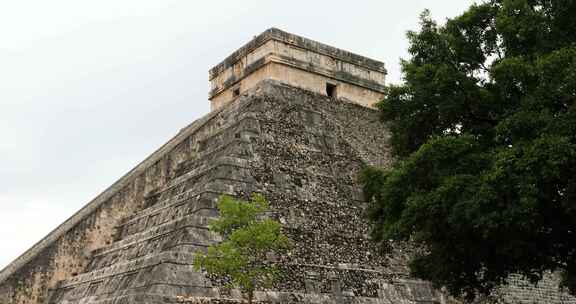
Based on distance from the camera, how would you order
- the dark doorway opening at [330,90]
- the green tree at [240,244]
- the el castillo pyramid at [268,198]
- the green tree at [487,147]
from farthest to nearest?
the dark doorway opening at [330,90] → the el castillo pyramid at [268,198] → the green tree at [240,244] → the green tree at [487,147]

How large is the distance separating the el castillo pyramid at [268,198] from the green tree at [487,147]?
229cm

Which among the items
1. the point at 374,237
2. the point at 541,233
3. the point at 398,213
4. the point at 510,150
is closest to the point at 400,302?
the point at 374,237

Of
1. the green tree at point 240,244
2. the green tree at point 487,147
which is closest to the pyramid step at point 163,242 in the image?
the green tree at point 240,244

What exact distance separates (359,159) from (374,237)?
5304 mm

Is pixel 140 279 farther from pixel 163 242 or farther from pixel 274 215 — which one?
pixel 274 215

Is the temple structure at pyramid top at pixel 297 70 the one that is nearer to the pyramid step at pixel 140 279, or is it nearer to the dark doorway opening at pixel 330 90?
the dark doorway opening at pixel 330 90

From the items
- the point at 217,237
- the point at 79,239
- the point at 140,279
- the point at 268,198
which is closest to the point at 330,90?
the point at 268,198

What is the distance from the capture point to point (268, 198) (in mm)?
12984

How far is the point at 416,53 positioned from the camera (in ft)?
37.0

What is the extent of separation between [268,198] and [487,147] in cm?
476

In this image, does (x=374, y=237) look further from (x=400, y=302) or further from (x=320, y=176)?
(x=320, y=176)

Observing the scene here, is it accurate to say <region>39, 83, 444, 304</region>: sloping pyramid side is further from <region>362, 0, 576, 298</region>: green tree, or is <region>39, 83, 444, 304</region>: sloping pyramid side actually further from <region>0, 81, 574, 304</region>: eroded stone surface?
<region>362, 0, 576, 298</region>: green tree

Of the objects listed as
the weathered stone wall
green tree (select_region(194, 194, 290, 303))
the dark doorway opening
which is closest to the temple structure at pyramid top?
the dark doorway opening

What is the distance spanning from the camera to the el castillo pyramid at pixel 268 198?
11.7 meters
